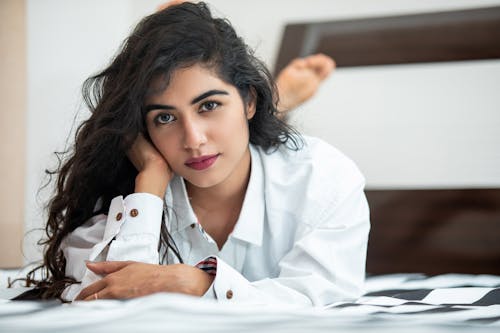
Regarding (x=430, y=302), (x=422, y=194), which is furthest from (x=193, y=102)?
(x=422, y=194)

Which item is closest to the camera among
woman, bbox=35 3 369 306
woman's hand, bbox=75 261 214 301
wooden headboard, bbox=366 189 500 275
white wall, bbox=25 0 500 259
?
woman's hand, bbox=75 261 214 301

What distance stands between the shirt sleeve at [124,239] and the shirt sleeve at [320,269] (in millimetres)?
197

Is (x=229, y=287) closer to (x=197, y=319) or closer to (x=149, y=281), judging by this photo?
(x=149, y=281)

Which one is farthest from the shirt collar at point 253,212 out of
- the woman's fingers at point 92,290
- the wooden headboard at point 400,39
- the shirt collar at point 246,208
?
the wooden headboard at point 400,39

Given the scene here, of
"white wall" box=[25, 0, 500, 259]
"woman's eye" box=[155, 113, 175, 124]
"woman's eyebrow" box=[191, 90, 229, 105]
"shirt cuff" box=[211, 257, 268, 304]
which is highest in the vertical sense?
"white wall" box=[25, 0, 500, 259]

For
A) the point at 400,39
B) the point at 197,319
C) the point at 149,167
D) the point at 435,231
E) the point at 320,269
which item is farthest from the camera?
the point at 400,39

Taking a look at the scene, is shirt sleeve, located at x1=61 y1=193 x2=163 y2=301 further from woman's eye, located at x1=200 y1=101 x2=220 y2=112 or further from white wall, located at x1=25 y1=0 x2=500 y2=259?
white wall, located at x1=25 y1=0 x2=500 y2=259

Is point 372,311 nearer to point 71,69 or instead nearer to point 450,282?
point 450,282

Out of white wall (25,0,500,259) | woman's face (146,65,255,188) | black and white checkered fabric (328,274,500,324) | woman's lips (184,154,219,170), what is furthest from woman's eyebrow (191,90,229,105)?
white wall (25,0,500,259)

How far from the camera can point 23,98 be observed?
223 cm

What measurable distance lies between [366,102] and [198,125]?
114 cm

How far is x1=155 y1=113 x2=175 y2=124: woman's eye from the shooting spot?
1.36m

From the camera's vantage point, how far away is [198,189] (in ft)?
5.08

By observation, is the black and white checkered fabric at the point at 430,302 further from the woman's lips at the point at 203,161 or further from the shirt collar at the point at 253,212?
the woman's lips at the point at 203,161
